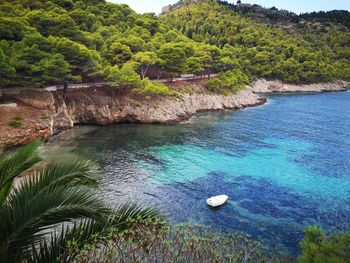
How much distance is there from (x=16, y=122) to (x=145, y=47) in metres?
35.0

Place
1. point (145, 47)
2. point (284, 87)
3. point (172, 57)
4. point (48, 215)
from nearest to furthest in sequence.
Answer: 1. point (48, 215)
2. point (172, 57)
3. point (145, 47)
4. point (284, 87)

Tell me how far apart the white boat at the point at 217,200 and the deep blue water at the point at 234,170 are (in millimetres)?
411

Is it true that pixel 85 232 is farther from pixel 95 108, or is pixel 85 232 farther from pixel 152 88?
pixel 152 88

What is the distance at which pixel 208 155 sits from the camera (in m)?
33.1

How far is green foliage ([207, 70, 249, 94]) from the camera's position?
66062mm

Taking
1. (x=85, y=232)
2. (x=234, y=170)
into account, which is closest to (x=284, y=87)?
(x=234, y=170)

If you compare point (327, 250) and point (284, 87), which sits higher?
point (327, 250)

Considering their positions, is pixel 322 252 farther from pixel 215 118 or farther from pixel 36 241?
pixel 215 118

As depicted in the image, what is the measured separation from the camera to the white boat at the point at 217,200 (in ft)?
69.6

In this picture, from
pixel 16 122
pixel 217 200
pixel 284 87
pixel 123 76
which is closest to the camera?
pixel 217 200

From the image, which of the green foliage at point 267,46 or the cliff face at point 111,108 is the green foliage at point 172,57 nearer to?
the green foliage at point 267,46

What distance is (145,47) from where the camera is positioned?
60125 millimetres

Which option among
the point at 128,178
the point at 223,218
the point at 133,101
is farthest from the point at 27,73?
the point at 223,218

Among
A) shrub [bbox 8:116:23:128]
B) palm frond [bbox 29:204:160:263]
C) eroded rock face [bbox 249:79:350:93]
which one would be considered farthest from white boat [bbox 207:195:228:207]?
eroded rock face [bbox 249:79:350:93]
